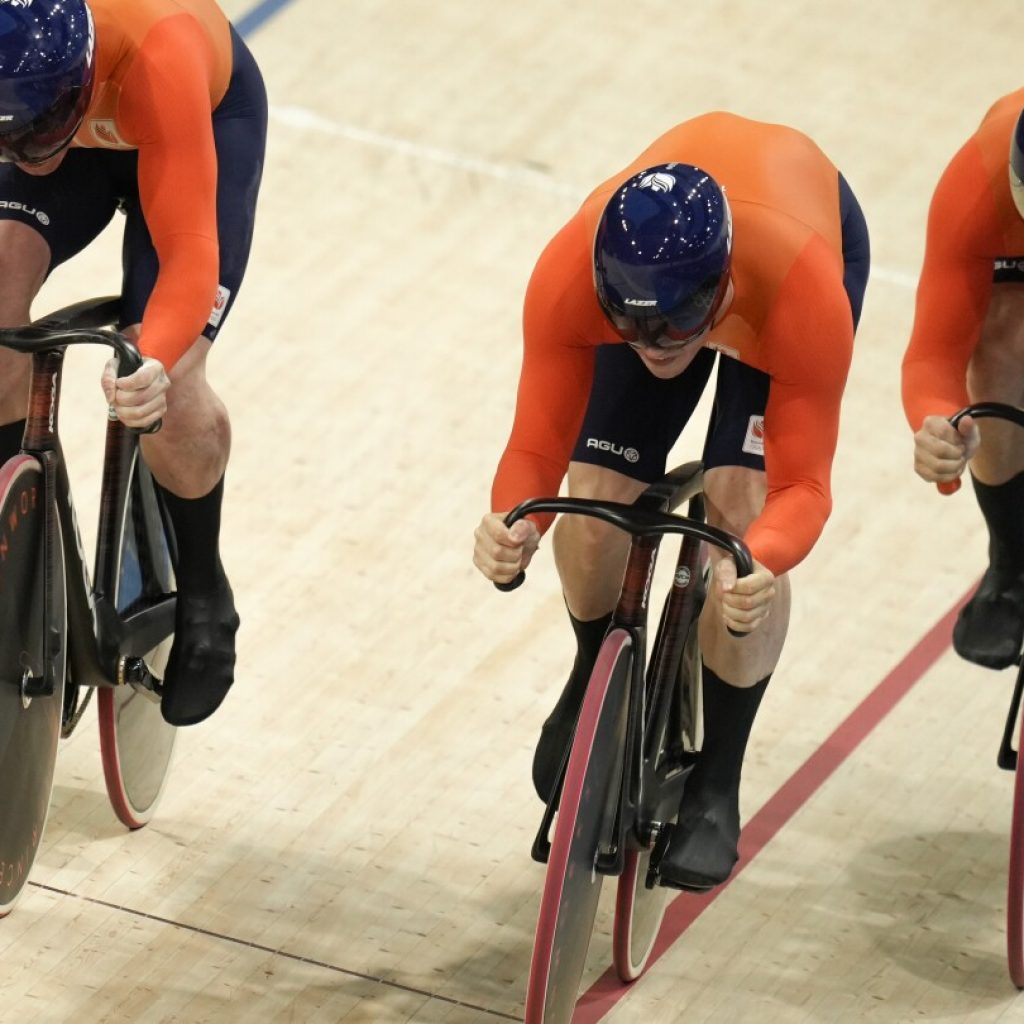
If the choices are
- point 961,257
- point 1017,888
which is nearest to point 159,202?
point 961,257

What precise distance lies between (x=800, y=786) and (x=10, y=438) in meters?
1.73

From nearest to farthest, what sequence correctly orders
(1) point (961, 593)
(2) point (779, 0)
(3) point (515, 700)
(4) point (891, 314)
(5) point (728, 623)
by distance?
(5) point (728, 623), (3) point (515, 700), (1) point (961, 593), (4) point (891, 314), (2) point (779, 0)

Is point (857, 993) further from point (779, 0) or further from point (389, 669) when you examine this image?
point (779, 0)

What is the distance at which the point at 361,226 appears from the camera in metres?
6.26

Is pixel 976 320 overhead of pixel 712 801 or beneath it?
overhead

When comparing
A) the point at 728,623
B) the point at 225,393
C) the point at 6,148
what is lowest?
the point at 225,393

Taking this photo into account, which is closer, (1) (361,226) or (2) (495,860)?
(2) (495,860)

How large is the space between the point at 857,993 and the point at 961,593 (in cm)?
140

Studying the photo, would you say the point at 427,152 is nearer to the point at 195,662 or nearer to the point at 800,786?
the point at 800,786

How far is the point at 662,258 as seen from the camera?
9.93ft

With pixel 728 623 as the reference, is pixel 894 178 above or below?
below

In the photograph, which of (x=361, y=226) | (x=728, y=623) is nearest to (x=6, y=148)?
(x=728, y=623)

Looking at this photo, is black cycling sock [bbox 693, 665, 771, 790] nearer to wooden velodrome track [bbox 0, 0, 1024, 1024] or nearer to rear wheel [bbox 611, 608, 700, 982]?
rear wheel [bbox 611, 608, 700, 982]

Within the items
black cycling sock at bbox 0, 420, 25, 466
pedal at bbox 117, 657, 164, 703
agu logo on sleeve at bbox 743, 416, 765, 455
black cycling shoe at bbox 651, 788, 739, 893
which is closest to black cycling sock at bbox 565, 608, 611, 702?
black cycling shoe at bbox 651, 788, 739, 893
